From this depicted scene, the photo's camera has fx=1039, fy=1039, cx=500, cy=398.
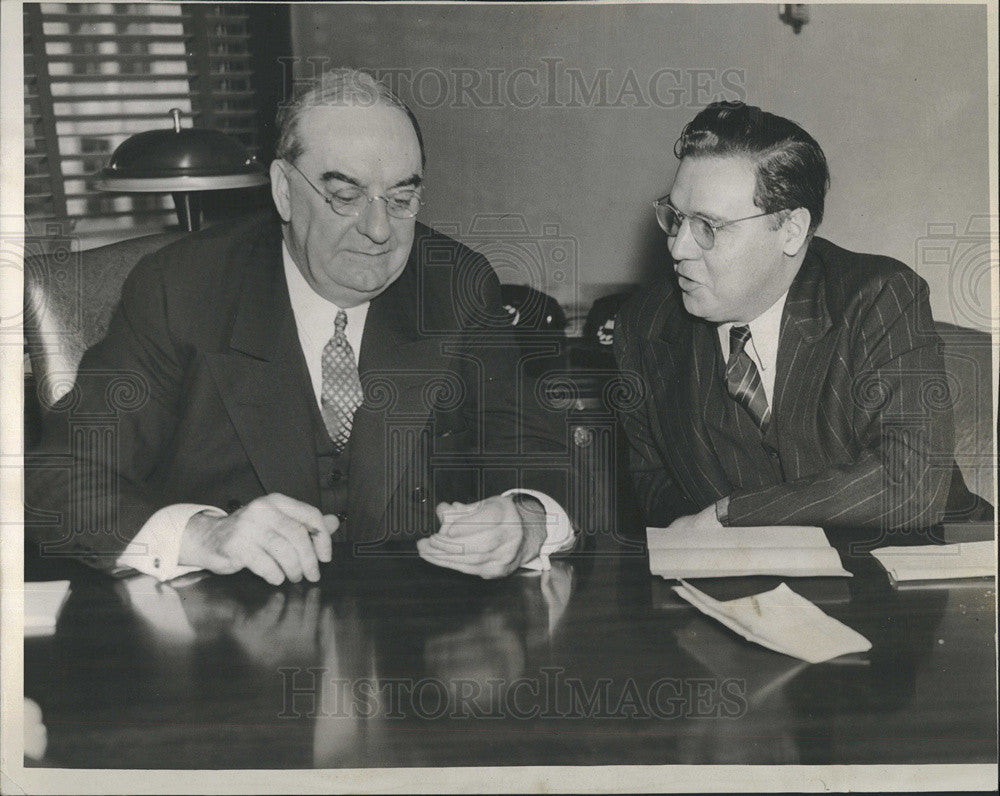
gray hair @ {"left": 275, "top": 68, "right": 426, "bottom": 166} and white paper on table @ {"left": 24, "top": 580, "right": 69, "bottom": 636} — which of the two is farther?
gray hair @ {"left": 275, "top": 68, "right": 426, "bottom": 166}

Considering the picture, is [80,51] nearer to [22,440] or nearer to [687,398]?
[22,440]

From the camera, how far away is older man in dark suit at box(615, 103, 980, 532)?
194 centimetres

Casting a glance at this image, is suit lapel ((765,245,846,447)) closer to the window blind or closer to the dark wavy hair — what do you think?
the dark wavy hair

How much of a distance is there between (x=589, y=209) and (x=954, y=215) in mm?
701

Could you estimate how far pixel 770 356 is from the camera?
205 centimetres

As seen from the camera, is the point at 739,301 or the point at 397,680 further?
the point at 739,301

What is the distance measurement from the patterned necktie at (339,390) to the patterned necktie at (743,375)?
2.41 ft

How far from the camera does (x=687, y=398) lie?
6.80 ft

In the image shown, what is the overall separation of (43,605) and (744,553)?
1.14 m

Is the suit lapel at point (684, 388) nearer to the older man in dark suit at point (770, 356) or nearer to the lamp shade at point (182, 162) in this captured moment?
the older man in dark suit at point (770, 356)

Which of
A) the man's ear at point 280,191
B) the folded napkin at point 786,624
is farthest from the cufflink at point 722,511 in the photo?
the man's ear at point 280,191

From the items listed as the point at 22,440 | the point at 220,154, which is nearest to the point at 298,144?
the point at 220,154

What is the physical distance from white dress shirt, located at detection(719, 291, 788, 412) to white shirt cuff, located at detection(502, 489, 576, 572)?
1.59 ft

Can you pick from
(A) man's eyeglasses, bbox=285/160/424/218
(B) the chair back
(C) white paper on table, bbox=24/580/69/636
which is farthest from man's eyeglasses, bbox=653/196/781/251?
(C) white paper on table, bbox=24/580/69/636
